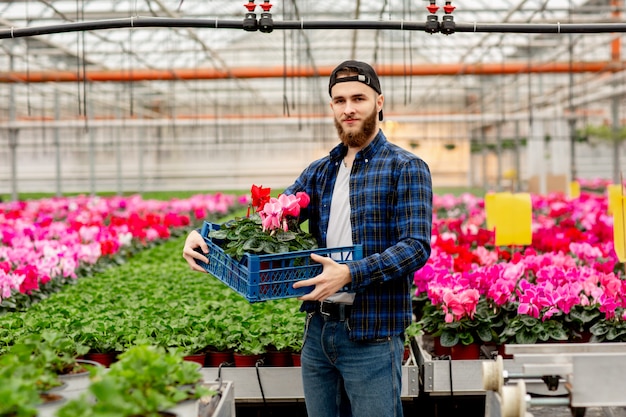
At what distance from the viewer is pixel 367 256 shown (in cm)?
221

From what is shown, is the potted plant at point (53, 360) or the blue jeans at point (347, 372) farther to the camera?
the blue jeans at point (347, 372)

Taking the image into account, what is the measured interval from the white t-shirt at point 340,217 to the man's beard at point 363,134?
0.11m

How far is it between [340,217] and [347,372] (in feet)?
1.49

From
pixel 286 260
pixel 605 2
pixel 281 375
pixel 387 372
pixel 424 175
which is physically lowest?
pixel 281 375

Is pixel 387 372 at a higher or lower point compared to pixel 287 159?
lower

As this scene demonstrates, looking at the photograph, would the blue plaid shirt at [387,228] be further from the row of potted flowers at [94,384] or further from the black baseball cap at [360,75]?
the row of potted flowers at [94,384]

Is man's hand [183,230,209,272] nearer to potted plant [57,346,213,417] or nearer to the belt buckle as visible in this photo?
the belt buckle

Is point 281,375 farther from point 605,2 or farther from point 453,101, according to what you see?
point 453,101

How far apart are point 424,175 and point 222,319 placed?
5.60ft

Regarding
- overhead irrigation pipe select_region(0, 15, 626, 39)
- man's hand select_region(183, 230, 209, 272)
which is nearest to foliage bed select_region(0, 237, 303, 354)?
man's hand select_region(183, 230, 209, 272)

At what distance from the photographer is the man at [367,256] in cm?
217

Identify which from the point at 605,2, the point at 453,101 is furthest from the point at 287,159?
the point at 605,2

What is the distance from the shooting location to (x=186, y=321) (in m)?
3.49

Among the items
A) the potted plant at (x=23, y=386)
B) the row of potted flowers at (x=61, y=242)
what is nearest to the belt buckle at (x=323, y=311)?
the potted plant at (x=23, y=386)
